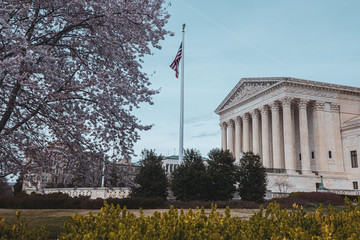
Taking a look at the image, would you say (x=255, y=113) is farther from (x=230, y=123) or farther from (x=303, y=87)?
(x=230, y=123)

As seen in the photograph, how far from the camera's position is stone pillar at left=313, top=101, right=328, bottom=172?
4962 cm

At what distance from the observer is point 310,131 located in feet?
178

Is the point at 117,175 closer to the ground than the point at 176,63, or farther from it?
closer to the ground

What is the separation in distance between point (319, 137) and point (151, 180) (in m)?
36.5

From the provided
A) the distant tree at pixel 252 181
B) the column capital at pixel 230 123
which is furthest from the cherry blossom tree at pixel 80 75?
the column capital at pixel 230 123

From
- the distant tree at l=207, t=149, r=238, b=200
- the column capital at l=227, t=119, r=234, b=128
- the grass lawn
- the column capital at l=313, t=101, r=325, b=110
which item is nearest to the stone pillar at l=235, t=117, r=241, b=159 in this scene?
the column capital at l=227, t=119, r=234, b=128

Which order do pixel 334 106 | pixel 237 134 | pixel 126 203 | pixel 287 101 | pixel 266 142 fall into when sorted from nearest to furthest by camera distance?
pixel 126 203 < pixel 287 101 < pixel 334 106 < pixel 266 142 < pixel 237 134

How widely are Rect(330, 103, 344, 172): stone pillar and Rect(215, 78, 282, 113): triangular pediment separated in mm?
11655

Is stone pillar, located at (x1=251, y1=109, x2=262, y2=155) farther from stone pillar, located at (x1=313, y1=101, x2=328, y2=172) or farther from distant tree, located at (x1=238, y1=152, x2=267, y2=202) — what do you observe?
distant tree, located at (x1=238, y1=152, x2=267, y2=202)

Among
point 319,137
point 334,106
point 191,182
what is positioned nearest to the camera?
point 191,182

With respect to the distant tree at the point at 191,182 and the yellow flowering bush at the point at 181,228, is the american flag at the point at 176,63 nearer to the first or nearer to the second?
the distant tree at the point at 191,182

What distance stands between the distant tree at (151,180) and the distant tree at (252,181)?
7.51 meters

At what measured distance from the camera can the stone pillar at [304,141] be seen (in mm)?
48156

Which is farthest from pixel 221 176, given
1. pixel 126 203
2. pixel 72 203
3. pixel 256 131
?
pixel 256 131
